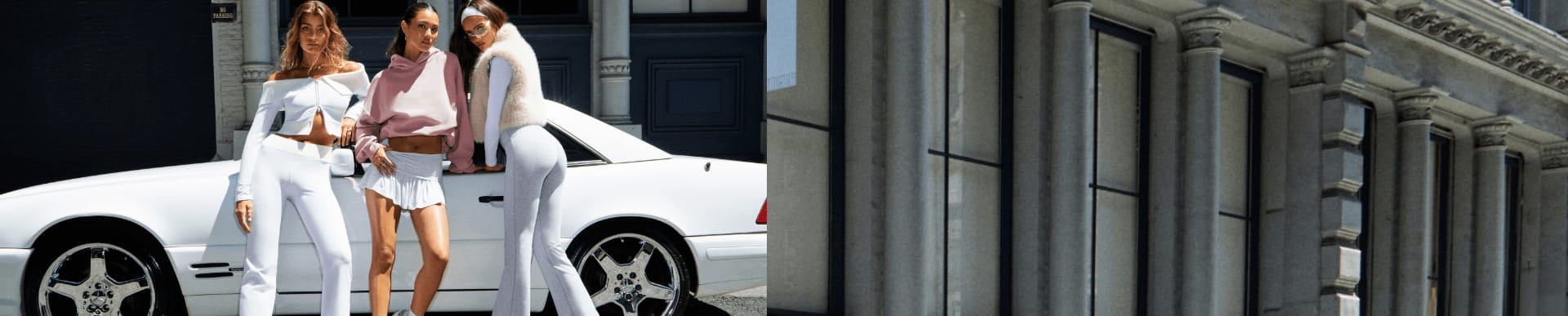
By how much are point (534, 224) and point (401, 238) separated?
0.61 meters

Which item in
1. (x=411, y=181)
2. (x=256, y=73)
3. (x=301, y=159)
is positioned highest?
(x=256, y=73)

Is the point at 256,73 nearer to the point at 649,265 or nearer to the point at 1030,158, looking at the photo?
the point at 649,265

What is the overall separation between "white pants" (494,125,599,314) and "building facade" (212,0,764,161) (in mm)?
323

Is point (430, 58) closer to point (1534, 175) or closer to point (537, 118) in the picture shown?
point (537, 118)

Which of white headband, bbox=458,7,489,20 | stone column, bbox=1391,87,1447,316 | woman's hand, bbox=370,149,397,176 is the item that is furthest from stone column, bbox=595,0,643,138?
stone column, bbox=1391,87,1447,316

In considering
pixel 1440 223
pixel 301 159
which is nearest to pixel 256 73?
pixel 301 159

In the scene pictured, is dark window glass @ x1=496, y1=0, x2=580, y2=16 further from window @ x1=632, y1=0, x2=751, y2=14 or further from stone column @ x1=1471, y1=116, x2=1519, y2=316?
stone column @ x1=1471, y1=116, x2=1519, y2=316

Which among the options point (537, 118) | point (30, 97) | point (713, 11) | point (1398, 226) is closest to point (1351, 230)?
point (1398, 226)

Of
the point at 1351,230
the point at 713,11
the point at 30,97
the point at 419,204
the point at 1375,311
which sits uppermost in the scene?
the point at 713,11

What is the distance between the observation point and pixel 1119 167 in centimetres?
1419

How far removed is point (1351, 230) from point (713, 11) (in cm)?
1083

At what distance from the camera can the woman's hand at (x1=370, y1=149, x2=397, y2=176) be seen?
20.6 ft

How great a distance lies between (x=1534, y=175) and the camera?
2225cm

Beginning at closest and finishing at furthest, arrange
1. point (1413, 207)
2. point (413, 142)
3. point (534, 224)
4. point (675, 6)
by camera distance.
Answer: point (413, 142), point (534, 224), point (675, 6), point (1413, 207)
